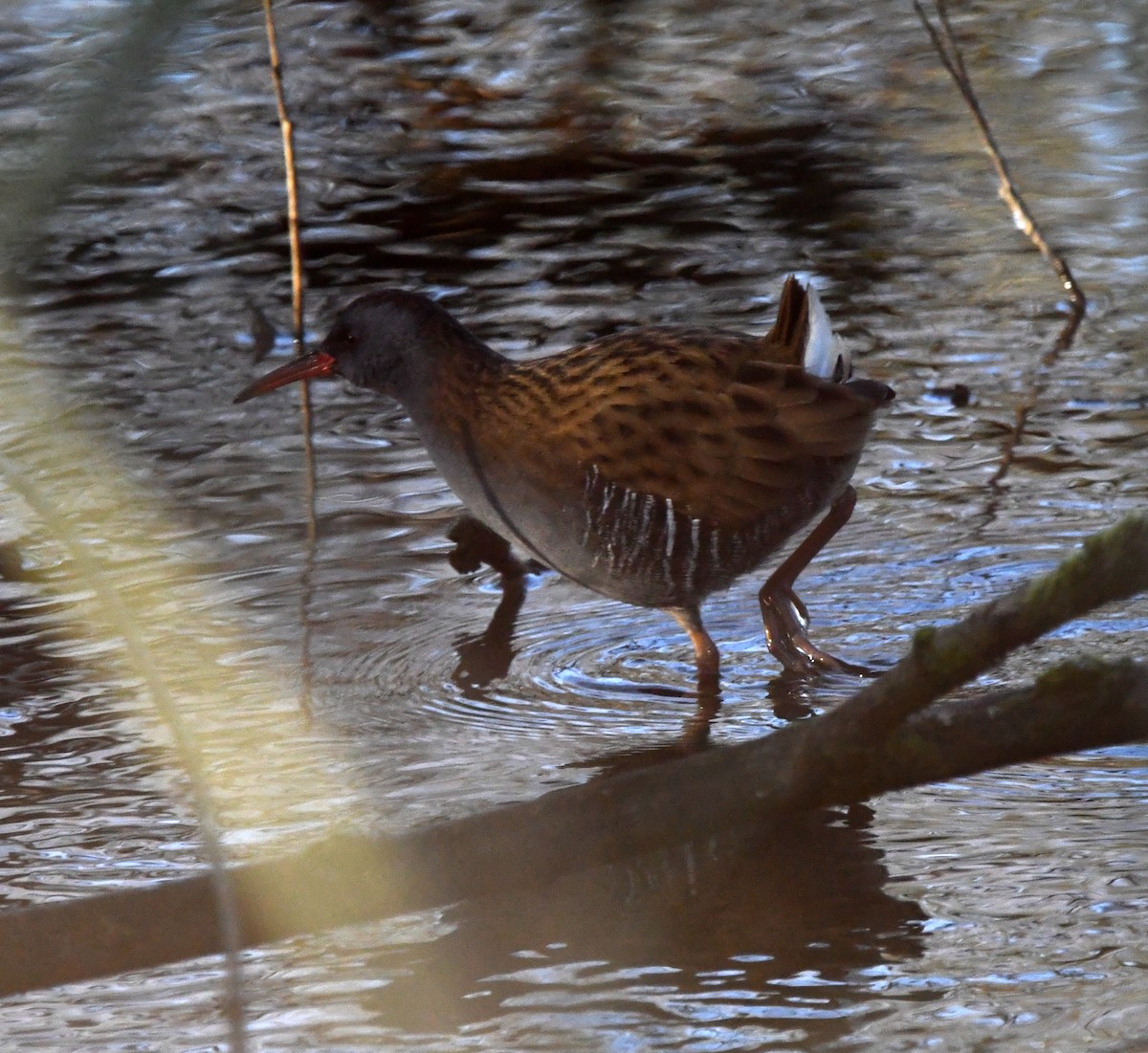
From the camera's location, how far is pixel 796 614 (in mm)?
4184

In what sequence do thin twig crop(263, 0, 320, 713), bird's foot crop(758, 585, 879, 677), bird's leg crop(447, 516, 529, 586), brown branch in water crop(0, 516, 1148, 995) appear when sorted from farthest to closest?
bird's leg crop(447, 516, 529, 586)
thin twig crop(263, 0, 320, 713)
bird's foot crop(758, 585, 879, 677)
brown branch in water crop(0, 516, 1148, 995)

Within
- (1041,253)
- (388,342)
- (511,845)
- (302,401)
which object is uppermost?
(511,845)

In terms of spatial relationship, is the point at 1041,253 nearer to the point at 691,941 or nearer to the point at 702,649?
the point at 702,649

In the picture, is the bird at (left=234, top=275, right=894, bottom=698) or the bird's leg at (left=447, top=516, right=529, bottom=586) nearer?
the bird at (left=234, top=275, right=894, bottom=698)

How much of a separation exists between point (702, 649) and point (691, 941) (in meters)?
1.12

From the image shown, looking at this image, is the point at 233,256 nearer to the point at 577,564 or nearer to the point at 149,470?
the point at 149,470

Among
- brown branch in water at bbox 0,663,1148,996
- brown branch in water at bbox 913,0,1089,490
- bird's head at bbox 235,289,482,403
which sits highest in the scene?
brown branch in water at bbox 0,663,1148,996

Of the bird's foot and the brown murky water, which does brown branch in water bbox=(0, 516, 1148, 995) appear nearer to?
the brown murky water

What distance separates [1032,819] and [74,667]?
86.6 inches

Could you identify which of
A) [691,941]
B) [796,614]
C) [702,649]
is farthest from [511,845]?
[796,614]

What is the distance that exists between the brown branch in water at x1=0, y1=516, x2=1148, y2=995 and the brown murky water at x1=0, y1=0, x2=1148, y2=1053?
22.9 inches

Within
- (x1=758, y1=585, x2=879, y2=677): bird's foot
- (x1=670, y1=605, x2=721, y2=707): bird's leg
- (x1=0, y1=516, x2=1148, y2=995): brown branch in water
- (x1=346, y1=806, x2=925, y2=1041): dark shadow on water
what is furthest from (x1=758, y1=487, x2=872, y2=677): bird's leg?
(x1=0, y1=516, x2=1148, y2=995): brown branch in water

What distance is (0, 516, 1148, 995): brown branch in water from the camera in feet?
7.09

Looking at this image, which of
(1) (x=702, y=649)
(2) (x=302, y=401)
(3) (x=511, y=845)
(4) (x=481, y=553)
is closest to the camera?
(3) (x=511, y=845)
